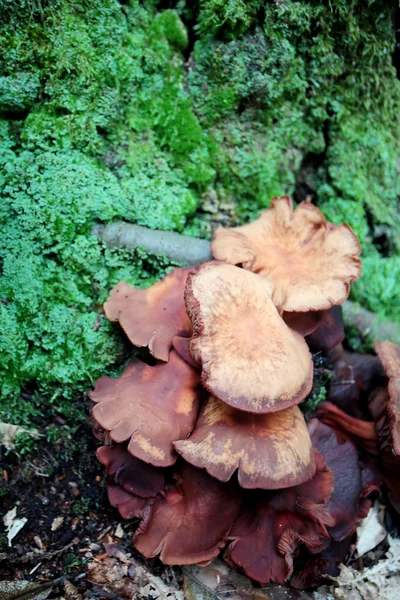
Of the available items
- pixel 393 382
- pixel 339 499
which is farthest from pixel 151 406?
pixel 393 382

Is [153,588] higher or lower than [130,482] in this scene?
lower

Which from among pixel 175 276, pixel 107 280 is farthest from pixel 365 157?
pixel 107 280

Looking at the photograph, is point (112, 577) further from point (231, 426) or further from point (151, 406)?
point (231, 426)

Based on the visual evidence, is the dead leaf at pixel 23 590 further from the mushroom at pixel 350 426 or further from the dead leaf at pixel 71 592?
the mushroom at pixel 350 426

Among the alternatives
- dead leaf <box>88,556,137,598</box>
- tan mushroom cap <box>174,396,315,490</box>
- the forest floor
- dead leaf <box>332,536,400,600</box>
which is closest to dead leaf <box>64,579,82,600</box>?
the forest floor

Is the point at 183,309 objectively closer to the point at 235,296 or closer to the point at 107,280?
the point at 235,296

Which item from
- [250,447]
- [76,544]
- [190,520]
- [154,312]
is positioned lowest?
[76,544]
